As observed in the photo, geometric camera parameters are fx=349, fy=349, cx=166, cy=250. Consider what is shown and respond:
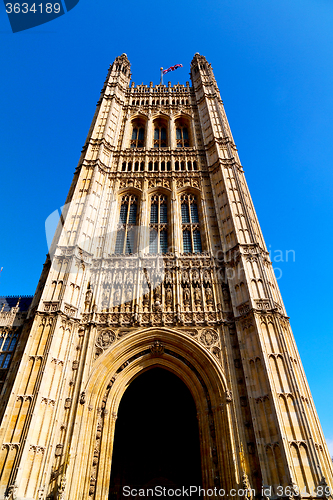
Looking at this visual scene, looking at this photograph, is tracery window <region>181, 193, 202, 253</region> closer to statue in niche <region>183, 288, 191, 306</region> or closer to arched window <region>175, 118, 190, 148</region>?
statue in niche <region>183, 288, 191, 306</region>

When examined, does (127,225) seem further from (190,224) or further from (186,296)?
(186,296)

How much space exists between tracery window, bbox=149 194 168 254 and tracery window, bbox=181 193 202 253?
3.81 ft

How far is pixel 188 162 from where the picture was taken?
25.9m

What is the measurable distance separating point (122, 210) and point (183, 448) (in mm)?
14544

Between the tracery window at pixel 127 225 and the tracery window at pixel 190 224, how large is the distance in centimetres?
315

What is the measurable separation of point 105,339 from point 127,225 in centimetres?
829

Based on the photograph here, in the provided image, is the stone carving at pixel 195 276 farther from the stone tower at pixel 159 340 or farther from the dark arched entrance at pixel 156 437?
the dark arched entrance at pixel 156 437

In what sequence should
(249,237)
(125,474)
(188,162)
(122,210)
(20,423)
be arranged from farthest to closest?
(188,162)
(122,210)
(249,237)
(125,474)
(20,423)

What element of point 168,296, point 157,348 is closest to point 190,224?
point 168,296

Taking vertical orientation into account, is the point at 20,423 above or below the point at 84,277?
below

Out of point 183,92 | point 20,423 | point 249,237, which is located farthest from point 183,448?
point 183,92

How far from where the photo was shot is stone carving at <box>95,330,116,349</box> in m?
16.0

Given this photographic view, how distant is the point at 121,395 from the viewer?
50.4 feet

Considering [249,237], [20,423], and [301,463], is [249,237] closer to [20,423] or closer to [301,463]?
[301,463]
